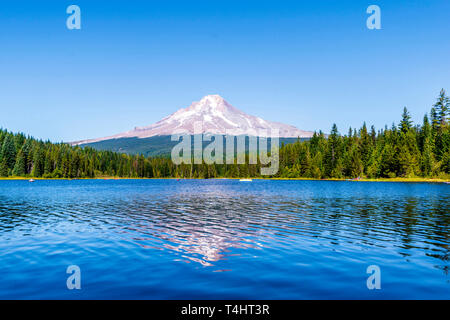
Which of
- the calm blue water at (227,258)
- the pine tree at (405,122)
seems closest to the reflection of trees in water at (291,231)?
the calm blue water at (227,258)

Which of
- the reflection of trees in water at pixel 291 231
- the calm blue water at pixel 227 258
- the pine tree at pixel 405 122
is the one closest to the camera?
the calm blue water at pixel 227 258

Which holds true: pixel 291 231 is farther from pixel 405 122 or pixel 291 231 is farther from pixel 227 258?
pixel 405 122

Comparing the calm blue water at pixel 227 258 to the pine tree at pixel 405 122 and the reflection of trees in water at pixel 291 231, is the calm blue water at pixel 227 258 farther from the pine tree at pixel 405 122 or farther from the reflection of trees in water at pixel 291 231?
the pine tree at pixel 405 122

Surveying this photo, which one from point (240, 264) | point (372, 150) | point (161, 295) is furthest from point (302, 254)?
point (372, 150)

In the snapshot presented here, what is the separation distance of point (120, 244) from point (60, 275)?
26.1 ft

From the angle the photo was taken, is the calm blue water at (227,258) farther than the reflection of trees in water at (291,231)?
No

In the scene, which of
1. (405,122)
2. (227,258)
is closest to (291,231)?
(227,258)

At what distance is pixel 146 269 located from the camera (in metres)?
19.0

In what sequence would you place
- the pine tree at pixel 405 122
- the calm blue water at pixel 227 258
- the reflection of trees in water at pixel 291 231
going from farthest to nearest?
1. the pine tree at pixel 405 122
2. the reflection of trees in water at pixel 291 231
3. the calm blue water at pixel 227 258

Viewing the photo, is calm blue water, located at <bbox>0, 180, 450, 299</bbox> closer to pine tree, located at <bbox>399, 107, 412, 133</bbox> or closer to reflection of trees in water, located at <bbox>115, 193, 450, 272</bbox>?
reflection of trees in water, located at <bbox>115, 193, 450, 272</bbox>

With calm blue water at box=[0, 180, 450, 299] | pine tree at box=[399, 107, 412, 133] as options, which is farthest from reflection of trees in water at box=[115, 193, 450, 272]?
pine tree at box=[399, 107, 412, 133]

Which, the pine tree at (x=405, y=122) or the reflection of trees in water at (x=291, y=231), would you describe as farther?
the pine tree at (x=405, y=122)

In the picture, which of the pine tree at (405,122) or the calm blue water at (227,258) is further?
the pine tree at (405,122)

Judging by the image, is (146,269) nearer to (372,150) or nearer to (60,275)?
(60,275)
